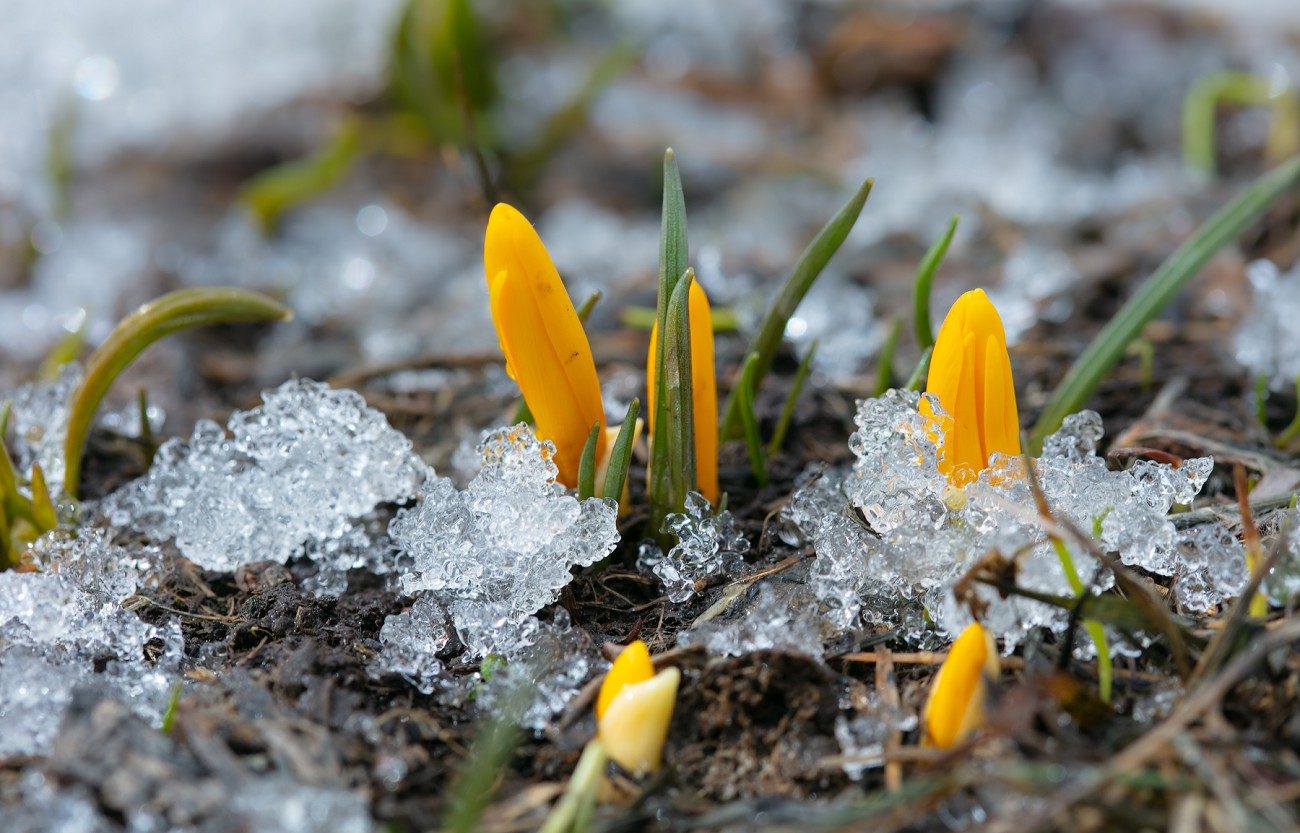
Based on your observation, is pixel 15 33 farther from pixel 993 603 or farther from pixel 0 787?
pixel 993 603

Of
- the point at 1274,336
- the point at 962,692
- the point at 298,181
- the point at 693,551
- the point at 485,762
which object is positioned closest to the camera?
the point at 485,762

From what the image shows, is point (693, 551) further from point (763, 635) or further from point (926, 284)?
point (926, 284)

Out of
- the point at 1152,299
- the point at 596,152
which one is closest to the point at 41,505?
the point at 1152,299

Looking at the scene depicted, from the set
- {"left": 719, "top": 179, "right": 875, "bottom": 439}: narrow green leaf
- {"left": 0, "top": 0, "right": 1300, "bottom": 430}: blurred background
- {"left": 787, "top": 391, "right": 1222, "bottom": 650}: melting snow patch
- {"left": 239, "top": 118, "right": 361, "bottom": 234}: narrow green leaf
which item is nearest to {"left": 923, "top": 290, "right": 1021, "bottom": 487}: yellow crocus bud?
{"left": 787, "top": 391, "right": 1222, "bottom": 650}: melting snow patch

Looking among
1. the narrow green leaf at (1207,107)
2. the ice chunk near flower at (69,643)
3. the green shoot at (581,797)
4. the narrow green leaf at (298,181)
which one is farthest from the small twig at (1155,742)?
the narrow green leaf at (298,181)

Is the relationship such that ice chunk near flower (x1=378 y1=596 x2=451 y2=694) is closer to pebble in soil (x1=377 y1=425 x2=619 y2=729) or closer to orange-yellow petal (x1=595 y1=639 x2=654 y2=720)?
pebble in soil (x1=377 y1=425 x2=619 y2=729)

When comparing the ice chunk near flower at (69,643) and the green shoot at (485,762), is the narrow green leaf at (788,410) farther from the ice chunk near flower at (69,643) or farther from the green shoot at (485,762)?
the ice chunk near flower at (69,643)
